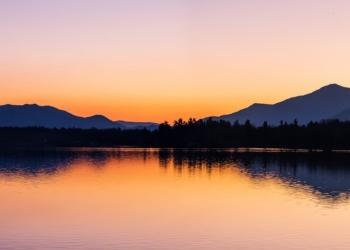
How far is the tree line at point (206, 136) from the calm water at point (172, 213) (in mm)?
93322

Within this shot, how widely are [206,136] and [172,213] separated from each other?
138 metres

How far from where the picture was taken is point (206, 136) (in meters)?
162

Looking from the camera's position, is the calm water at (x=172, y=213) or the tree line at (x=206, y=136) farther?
the tree line at (x=206, y=136)

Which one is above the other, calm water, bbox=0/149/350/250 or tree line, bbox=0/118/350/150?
tree line, bbox=0/118/350/150

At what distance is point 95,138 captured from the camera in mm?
181000

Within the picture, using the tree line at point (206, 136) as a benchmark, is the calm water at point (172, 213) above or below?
below

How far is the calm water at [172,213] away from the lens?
62.8 feet

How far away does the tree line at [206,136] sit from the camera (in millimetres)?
139812

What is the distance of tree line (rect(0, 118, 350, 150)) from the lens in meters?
140

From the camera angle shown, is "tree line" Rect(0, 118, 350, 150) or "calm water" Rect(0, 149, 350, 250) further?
"tree line" Rect(0, 118, 350, 150)

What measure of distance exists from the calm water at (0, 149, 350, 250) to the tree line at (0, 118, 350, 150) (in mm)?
93322

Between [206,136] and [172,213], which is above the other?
[206,136]

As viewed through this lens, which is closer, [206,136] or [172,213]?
[172,213]

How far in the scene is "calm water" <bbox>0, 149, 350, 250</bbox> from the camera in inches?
754
